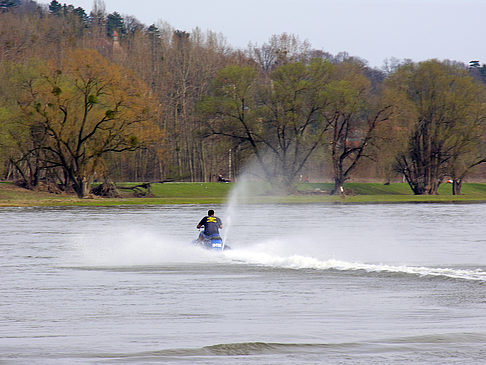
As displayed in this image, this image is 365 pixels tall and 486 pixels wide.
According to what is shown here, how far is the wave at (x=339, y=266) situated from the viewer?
21.8m

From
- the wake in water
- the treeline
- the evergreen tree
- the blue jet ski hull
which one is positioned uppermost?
the evergreen tree

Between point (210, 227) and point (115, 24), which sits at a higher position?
point (115, 24)

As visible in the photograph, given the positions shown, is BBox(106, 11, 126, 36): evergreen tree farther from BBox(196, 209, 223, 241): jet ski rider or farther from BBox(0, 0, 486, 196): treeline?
BBox(196, 209, 223, 241): jet ski rider

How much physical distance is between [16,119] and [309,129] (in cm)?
3409

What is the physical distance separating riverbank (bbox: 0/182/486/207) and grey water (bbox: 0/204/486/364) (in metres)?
38.0

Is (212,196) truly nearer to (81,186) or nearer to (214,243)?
(81,186)

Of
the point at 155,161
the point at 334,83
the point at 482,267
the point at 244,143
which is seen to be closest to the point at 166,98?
the point at 155,161

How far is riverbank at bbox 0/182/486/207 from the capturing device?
72713mm

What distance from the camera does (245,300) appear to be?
17531 millimetres

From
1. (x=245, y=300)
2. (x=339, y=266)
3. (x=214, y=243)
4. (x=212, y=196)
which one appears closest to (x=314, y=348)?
(x=245, y=300)

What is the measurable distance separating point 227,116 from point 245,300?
71.4 meters

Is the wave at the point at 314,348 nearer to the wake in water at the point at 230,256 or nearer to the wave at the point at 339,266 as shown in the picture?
the wake in water at the point at 230,256

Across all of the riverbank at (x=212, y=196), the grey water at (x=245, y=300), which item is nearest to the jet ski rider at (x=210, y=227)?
the grey water at (x=245, y=300)

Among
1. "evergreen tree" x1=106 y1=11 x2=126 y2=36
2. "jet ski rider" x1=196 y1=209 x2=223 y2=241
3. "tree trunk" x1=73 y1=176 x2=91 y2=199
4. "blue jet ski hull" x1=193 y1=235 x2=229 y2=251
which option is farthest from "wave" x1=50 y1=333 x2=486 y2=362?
"evergreen tree" x1=106 y1=11 x2=126 y2=36
